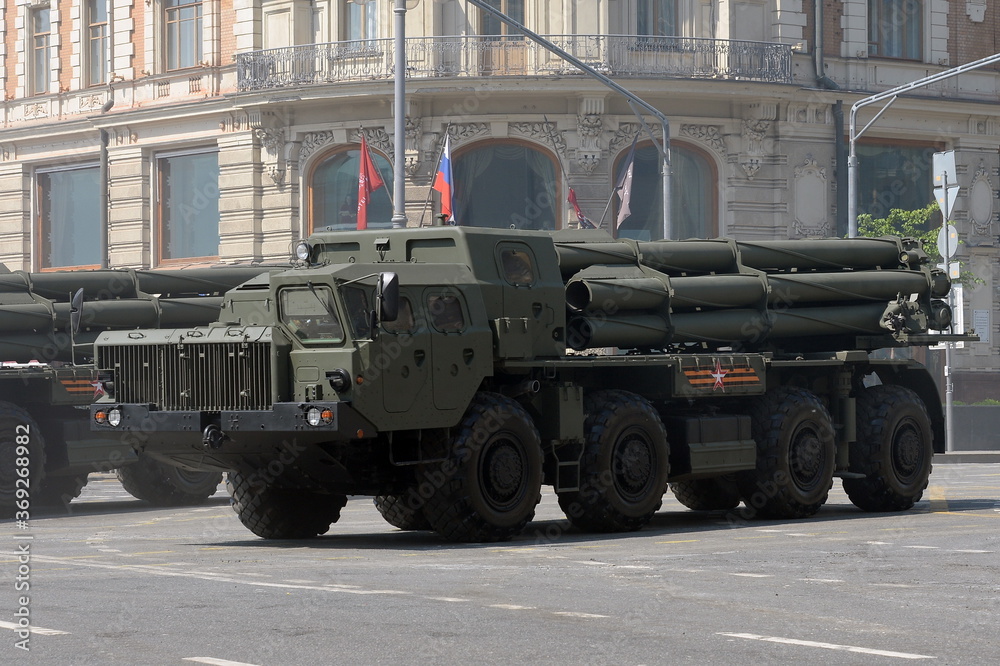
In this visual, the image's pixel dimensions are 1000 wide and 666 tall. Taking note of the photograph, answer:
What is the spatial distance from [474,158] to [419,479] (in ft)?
80.5

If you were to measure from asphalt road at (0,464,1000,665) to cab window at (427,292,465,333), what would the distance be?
6.56 ft

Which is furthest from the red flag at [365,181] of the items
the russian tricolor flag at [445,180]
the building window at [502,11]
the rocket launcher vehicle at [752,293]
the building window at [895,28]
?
the rocket launcher vehicle at [752,293]

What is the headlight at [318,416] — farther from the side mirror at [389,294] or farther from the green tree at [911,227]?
the green tree at [911,227]

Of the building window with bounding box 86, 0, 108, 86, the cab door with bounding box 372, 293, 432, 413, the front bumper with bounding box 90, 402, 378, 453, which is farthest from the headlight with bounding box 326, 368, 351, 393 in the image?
the building window with bounding box 86, 0, 108, 86

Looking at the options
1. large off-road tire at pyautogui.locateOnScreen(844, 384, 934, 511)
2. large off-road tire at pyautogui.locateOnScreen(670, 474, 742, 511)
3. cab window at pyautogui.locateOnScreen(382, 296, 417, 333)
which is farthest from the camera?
large off-road tire at pyautogui.locateOnScreen(844, 384, 934, 511)

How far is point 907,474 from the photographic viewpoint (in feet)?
66.9

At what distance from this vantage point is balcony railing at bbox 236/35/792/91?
128 feet

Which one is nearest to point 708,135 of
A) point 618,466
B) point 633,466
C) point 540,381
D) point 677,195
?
point 677,195

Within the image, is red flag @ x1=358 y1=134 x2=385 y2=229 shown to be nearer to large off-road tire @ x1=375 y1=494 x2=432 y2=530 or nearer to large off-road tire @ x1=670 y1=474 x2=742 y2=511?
large off-road tire @ x1=670 y1=474 x2=742 y2=511

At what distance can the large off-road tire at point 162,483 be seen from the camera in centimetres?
2300

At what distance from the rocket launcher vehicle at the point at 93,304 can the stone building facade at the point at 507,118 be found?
55.4 feet

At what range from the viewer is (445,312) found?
16266mm

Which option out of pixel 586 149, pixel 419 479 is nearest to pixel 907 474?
pixel 419 479

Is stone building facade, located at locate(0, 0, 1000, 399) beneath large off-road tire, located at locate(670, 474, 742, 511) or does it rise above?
above
